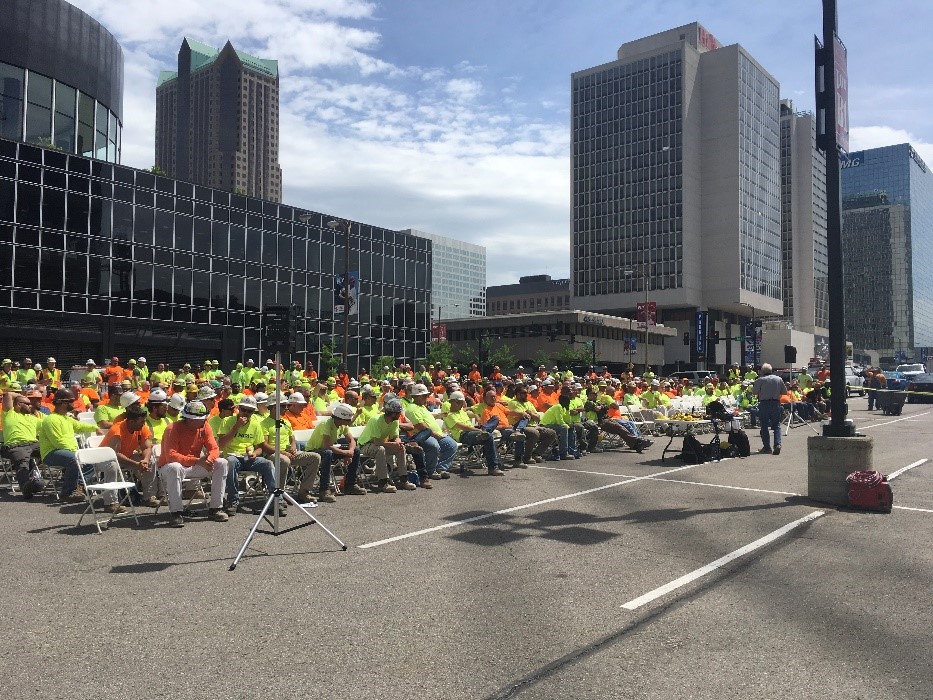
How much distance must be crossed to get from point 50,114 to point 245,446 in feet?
137

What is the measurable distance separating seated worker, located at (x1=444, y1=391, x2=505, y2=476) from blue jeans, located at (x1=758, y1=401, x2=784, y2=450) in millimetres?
6240

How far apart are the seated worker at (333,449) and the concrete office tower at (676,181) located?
11727cm

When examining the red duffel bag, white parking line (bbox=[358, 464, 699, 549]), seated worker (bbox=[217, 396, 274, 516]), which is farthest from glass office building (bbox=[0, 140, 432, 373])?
the red duffel bag

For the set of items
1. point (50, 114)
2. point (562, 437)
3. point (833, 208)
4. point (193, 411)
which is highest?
point (50, 114)

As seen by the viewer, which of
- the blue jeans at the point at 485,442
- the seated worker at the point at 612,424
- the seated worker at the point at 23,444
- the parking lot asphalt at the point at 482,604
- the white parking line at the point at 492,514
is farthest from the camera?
the seated worker at the point at 612,424

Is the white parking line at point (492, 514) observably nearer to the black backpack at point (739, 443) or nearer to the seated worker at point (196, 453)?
the seated worker at point (196, 453)

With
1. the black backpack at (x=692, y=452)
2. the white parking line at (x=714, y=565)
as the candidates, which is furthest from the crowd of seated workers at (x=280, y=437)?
the white parking line at (x=714, y=565)

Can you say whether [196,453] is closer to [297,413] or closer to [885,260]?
[297,413]

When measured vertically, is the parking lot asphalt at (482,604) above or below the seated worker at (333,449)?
below

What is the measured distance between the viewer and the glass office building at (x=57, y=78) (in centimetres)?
4109

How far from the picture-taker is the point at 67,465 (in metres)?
9.79

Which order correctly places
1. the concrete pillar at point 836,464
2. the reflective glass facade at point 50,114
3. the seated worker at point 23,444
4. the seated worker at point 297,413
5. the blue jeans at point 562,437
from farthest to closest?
1. the reflective glass facade at point 50,114
2. the blue jeans at point 562,437
3. the seated worker at point 297,413
4. the seated worker at point 23,444
5. the concrete pillar at point 836,464

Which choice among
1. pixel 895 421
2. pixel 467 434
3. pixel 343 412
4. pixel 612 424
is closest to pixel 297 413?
pixel 343 412

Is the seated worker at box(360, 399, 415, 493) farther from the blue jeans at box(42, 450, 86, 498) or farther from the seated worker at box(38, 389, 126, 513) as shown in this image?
the blue jeans at box(42, 450, 86, 498)
